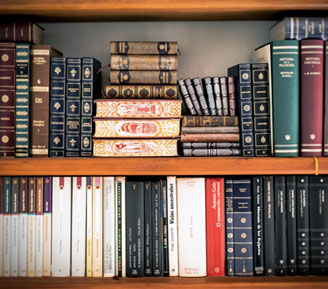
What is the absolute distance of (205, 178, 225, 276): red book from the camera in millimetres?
1064

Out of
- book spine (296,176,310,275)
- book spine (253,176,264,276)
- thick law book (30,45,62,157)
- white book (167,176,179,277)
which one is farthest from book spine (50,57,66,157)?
book spine (296,176,310,275)

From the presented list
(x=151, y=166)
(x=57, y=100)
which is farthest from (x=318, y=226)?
(x=57, y=100)

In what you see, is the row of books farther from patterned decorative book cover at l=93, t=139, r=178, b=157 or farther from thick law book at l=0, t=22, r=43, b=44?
thick law book at l=0, t=22, r=43, b=44

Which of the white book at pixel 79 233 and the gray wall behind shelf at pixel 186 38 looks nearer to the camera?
the white book at pixel 79 233

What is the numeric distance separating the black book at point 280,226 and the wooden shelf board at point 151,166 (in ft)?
0.17

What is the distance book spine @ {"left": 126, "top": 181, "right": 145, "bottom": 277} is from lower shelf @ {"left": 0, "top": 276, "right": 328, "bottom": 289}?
4 cm

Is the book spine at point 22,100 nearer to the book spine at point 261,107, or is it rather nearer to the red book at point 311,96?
the book spine at point 261,107

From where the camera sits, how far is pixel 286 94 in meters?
1.04

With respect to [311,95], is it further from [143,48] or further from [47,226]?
[47,226]

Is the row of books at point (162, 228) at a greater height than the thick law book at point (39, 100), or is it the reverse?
the thick law book at point (39, 100)

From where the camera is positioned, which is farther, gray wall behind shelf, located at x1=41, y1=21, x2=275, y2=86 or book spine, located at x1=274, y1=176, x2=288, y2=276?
gray wall behind shelf, located at x1=41, y1=21, x2=275, y2=86

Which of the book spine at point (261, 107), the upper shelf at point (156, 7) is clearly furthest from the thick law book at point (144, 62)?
the book spine at point (261, 107)

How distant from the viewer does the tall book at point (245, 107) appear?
107cm

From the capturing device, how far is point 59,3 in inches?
40.2
